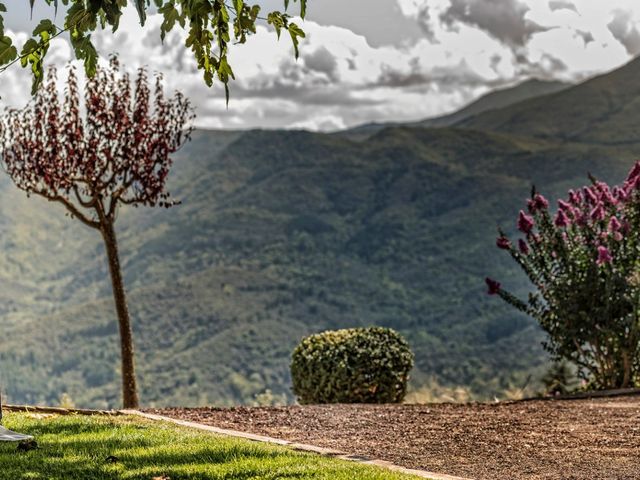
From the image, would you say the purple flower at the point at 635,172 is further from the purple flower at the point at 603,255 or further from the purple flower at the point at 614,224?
the purple flower at the point at 603,255

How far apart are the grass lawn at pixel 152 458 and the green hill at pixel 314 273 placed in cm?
6937

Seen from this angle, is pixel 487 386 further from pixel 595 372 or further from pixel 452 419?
pixel 452 419

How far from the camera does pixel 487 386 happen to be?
5841 cm

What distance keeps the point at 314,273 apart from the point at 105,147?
12672cm

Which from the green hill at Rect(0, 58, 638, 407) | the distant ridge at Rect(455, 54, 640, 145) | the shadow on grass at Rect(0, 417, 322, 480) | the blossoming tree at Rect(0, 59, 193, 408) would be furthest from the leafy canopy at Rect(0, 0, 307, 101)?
the distant ridge at Rect(455, 54, 640, 145)

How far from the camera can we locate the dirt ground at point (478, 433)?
728 centimetres

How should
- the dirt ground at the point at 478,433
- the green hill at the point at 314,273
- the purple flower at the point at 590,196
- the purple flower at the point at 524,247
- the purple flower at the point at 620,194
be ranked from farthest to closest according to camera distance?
1. the green hill at the point at 314,273
2. the purple flower at the point at 524,247
3. the purple flower at the point at 590,196
4. the purple flower at the point at 620,194
5. the dirt ground at the point at 478,433

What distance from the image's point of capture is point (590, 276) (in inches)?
530

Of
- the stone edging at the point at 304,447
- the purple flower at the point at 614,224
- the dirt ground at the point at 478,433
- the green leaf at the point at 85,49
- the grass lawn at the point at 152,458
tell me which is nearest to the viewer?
the grass lawn at the point at 152,458

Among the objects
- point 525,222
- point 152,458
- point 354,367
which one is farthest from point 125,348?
point 152,458

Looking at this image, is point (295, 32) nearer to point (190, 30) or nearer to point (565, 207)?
point (190, 30)

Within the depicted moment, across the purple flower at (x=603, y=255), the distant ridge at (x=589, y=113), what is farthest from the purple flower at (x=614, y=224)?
the distant ridge at (x=589, y=113)

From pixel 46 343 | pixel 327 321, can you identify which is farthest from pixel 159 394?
pixel 46 343

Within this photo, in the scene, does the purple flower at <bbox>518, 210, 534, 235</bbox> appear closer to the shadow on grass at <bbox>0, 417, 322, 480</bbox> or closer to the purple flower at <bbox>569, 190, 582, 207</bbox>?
the purple flower at <bbox>569, 190, 582, 207</bbox>
